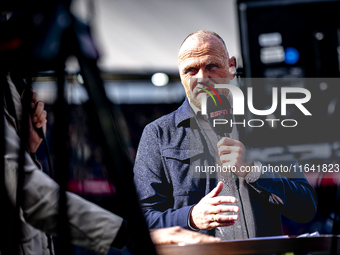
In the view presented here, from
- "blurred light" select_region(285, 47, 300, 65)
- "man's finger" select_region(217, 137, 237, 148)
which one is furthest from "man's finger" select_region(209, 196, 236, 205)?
"blurred light" select_region(285, 47, 300, 65)

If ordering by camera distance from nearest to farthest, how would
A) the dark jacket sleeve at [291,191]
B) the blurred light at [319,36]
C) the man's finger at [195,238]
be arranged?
the man's finger at [195,238]
the dark jacket sleeve at [291,191]
the blurred light at [319,36]

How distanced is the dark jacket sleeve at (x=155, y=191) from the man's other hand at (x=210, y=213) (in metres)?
0.05

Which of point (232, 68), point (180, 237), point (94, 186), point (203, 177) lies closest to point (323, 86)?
point (232, 68)

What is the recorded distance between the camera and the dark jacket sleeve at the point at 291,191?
1.43 m

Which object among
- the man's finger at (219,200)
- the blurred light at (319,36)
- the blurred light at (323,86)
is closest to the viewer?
the man's finger at (219,200)

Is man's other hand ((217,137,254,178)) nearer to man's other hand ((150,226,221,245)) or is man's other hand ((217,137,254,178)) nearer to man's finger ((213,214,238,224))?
man's finger ((213,214,238,224))

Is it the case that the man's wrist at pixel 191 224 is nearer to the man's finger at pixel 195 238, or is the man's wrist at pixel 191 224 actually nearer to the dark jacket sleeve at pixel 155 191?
the dark jacket sleeve at pixel 155 191

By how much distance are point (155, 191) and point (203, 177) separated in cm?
25

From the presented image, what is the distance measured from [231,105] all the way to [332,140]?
67cm

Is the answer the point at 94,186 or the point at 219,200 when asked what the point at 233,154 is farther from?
the point at 94,186

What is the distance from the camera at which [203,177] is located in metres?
1.43

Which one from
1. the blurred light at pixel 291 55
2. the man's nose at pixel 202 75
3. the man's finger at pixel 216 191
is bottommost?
the man's finger at pixel 216 191

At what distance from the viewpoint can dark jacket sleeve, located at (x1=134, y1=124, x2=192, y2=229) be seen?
1383mm

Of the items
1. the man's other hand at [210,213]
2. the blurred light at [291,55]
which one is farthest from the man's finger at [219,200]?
the blurred light at [291,55]
